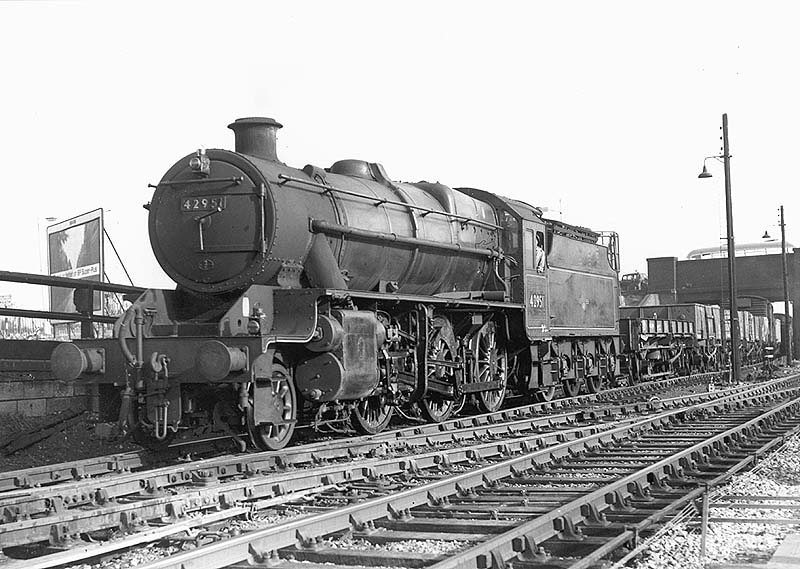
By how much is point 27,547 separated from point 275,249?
4547 millimetres

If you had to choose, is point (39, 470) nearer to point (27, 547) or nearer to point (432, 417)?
point (27, 547)

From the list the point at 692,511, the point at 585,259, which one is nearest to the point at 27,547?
the point at 692,511

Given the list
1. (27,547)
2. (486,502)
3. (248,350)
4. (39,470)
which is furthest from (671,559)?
(39,470)

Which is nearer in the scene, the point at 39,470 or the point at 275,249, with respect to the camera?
the point at 39,470

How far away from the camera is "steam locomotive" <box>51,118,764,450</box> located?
9125 mm

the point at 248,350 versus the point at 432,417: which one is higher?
the point at 248,350

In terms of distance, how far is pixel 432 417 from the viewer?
12992 mm

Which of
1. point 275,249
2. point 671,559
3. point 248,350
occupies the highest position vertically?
point 275,249

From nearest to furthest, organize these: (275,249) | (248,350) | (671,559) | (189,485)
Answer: (671,559) < (189,485) < (248,350) < (275,249)

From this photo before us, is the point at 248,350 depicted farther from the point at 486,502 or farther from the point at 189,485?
the point at 486,502

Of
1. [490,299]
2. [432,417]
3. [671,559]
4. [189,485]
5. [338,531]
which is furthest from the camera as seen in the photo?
[490,299]

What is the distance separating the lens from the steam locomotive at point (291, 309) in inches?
359

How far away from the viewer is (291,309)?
31.9 ft

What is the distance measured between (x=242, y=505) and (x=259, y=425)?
95.7 inches
